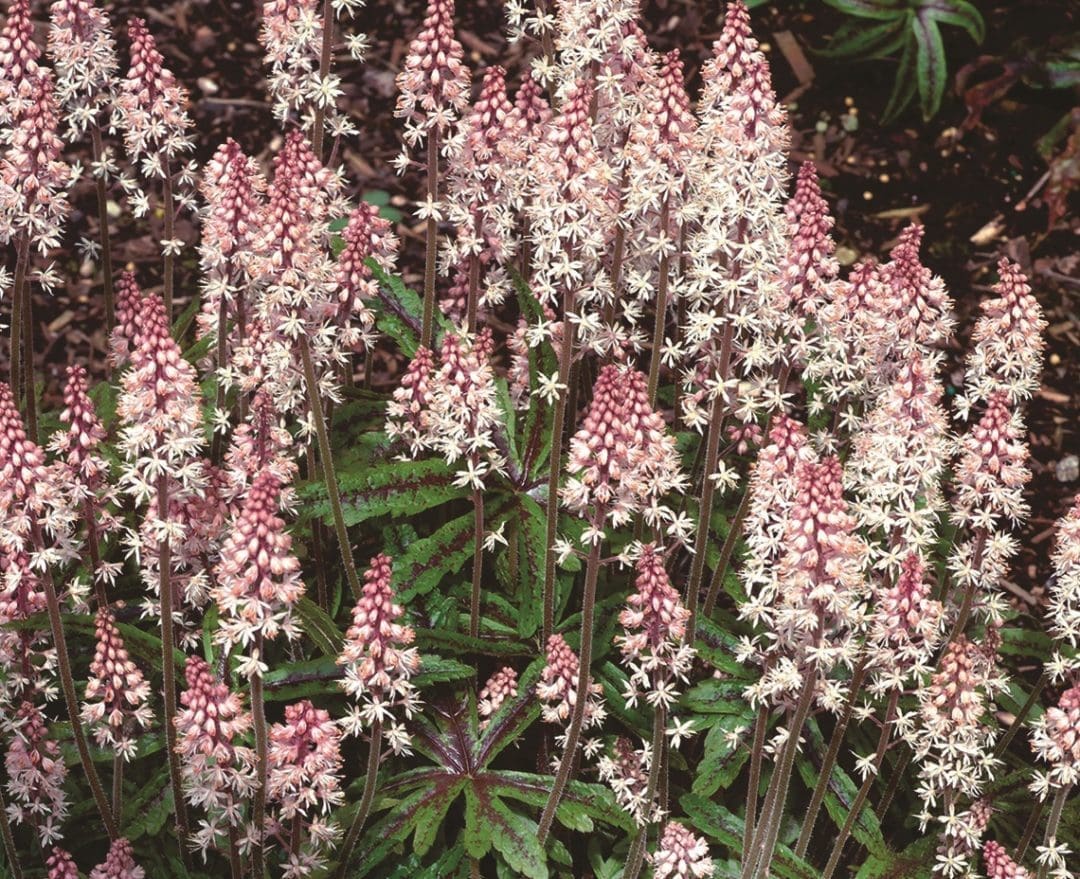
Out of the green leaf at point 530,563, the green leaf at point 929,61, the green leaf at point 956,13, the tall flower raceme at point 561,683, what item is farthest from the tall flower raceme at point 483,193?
the green leaf at point 956,13

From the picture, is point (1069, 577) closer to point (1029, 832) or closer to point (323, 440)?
point (1029, 832)

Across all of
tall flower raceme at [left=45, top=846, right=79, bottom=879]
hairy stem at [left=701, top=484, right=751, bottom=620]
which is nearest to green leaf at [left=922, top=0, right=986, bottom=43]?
hairy stem at [left=701, top=484, right=751, bottom=620]

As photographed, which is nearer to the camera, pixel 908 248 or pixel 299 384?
pixel 908 248

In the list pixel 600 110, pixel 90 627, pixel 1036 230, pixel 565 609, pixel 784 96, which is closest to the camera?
pixel 90 627

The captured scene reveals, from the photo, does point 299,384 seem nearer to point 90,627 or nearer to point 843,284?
point 90,627

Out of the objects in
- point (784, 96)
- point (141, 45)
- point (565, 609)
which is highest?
point (141, 45)

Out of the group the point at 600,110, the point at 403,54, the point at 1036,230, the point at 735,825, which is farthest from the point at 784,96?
the point at 735,825

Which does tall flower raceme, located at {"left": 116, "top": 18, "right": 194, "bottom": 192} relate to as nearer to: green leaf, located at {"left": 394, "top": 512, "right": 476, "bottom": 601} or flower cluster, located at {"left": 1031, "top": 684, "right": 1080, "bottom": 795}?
green leaf, located at {"left": 394, "top": 512, "right": 476, "bottom": 601}
